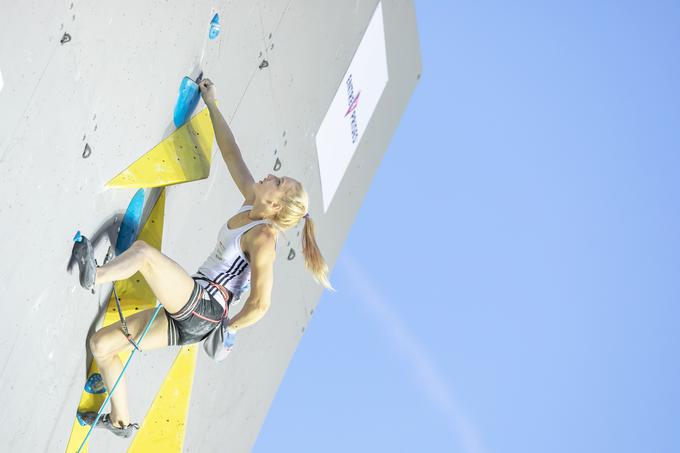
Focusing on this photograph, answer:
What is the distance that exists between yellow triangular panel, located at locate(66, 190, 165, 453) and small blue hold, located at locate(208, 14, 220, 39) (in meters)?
0.51

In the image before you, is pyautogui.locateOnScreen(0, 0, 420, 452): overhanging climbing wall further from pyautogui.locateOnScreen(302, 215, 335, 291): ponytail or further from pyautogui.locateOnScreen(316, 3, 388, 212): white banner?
pyautogui.locateOnScreen(302, 215, 335, 291): ponytail

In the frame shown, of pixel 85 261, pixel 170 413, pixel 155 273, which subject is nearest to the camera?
pixel 85 261

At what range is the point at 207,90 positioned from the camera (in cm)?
338

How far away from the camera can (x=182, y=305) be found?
3076 millimetres

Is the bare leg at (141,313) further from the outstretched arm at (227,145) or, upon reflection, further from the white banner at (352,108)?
the white banner at (352,108)

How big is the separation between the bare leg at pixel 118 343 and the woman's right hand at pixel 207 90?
0.64 meters

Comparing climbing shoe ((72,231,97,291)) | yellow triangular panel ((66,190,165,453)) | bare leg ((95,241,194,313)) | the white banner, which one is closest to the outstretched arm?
yellow triangular panel ((66,190,165,453))

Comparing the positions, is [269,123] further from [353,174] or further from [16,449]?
[16,449]

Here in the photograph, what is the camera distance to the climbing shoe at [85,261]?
2.80m

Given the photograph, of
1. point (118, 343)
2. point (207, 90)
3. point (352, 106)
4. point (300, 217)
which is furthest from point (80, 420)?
point (352, 106)

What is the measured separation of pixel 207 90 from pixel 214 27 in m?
0.19

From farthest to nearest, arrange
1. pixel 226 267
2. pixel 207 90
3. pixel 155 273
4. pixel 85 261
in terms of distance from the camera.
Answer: pixel 207 90
pixel 226 267
pixel 155 273
pixel 85 261

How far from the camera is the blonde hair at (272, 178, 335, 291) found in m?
3.04

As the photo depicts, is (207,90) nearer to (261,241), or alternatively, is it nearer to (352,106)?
(261,241)
